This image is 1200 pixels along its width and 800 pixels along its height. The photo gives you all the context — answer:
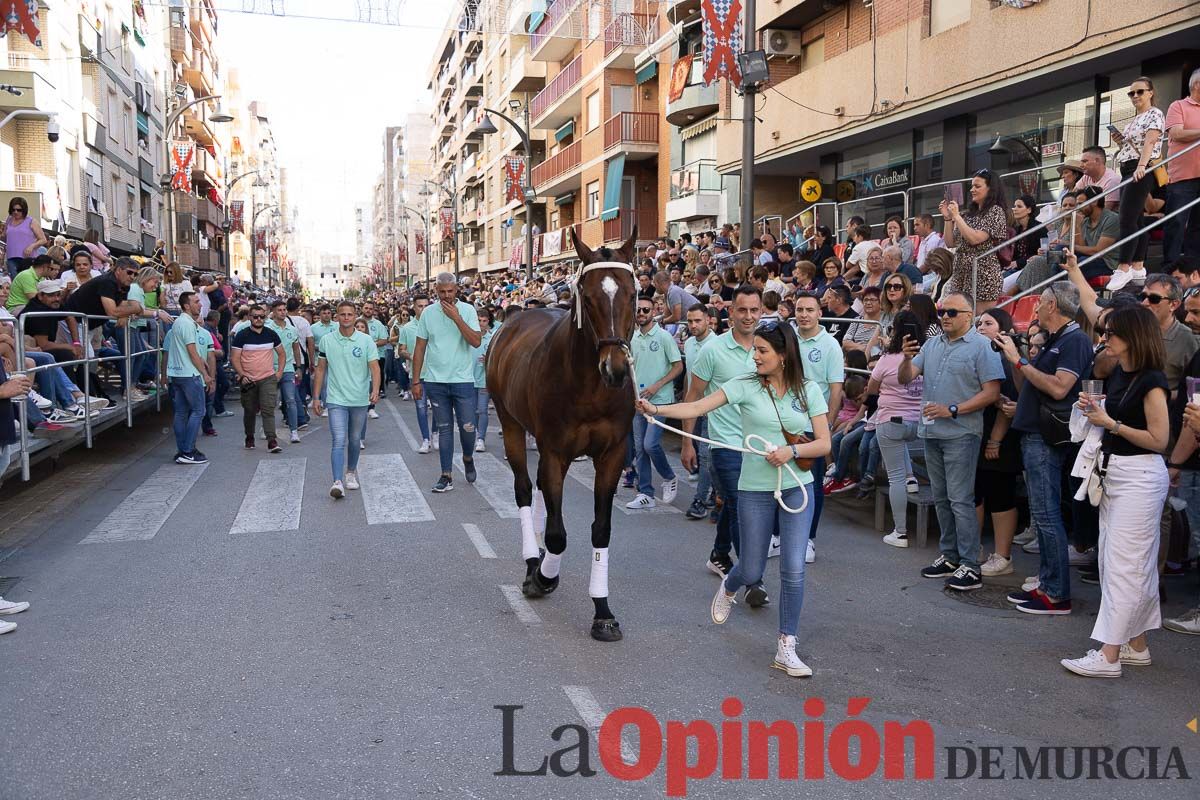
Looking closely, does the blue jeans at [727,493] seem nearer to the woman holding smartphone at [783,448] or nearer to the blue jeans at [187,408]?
the woman holding smartphone at [783,448]

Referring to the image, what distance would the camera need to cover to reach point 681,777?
13.2 feet

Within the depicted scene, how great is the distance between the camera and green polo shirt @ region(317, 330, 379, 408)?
10.5m

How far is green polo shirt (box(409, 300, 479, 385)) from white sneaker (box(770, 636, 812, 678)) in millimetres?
6398

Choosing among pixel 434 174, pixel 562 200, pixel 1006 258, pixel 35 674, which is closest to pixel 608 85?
pixel 562 200

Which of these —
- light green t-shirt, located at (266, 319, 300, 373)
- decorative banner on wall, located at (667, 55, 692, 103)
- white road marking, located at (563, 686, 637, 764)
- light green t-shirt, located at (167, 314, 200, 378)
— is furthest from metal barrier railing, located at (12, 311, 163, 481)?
decorative banner on wall, located at (667, 55, 692, 103)

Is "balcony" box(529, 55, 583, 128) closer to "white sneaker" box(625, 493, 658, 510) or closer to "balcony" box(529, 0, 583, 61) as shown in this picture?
"balcony" box(529, 0, 583, 61)

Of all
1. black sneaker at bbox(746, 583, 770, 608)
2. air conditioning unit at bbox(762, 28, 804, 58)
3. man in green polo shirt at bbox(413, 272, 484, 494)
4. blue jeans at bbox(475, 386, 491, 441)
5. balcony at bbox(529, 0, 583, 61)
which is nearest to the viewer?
black sneaker at bbox(746, 583, 770, 608)

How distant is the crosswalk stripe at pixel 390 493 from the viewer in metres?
9.34

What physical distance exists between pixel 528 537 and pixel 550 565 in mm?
505

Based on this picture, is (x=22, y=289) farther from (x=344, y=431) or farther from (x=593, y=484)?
(x=593, y=484)

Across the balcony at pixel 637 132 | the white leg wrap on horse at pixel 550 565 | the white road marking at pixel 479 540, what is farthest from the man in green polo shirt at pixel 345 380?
the balcony at pixel 637 132

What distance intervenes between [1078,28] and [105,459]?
1460 centimetres

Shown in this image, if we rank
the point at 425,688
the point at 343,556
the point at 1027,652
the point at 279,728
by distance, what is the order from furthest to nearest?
the point at 343,556, the point at 1027,652, the point at 425,688, the point at 279,728

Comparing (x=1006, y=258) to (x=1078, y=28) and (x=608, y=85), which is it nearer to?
(x=1078, y=28)
